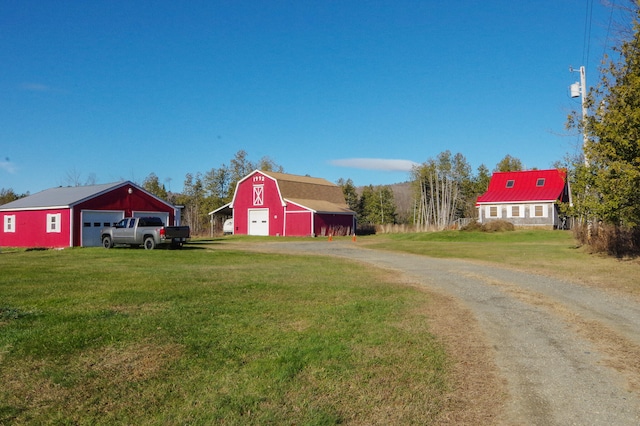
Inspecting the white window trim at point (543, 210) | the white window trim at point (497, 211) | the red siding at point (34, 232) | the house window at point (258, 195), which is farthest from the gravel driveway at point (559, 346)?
the white window trim at point (497, 211)

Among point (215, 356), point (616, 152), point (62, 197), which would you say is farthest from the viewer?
point (62, 197)

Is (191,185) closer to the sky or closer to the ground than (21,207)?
closer to the sky

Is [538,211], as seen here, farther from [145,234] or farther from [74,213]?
[74,213]

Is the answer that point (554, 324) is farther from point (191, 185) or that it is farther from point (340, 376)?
point (191, 185)

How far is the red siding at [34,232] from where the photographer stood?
3312 cm

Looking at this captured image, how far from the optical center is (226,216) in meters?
63.7

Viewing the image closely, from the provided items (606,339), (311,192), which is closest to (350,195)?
(311,192)

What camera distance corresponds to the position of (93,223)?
1339 inches

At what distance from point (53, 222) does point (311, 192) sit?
26.9 meters

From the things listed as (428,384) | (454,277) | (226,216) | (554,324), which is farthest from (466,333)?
(226,216)

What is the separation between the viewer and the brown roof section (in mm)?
50969

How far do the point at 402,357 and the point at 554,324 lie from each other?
148 inches

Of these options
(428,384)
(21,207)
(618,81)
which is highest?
(618,81)

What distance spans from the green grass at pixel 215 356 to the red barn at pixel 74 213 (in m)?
22.1
